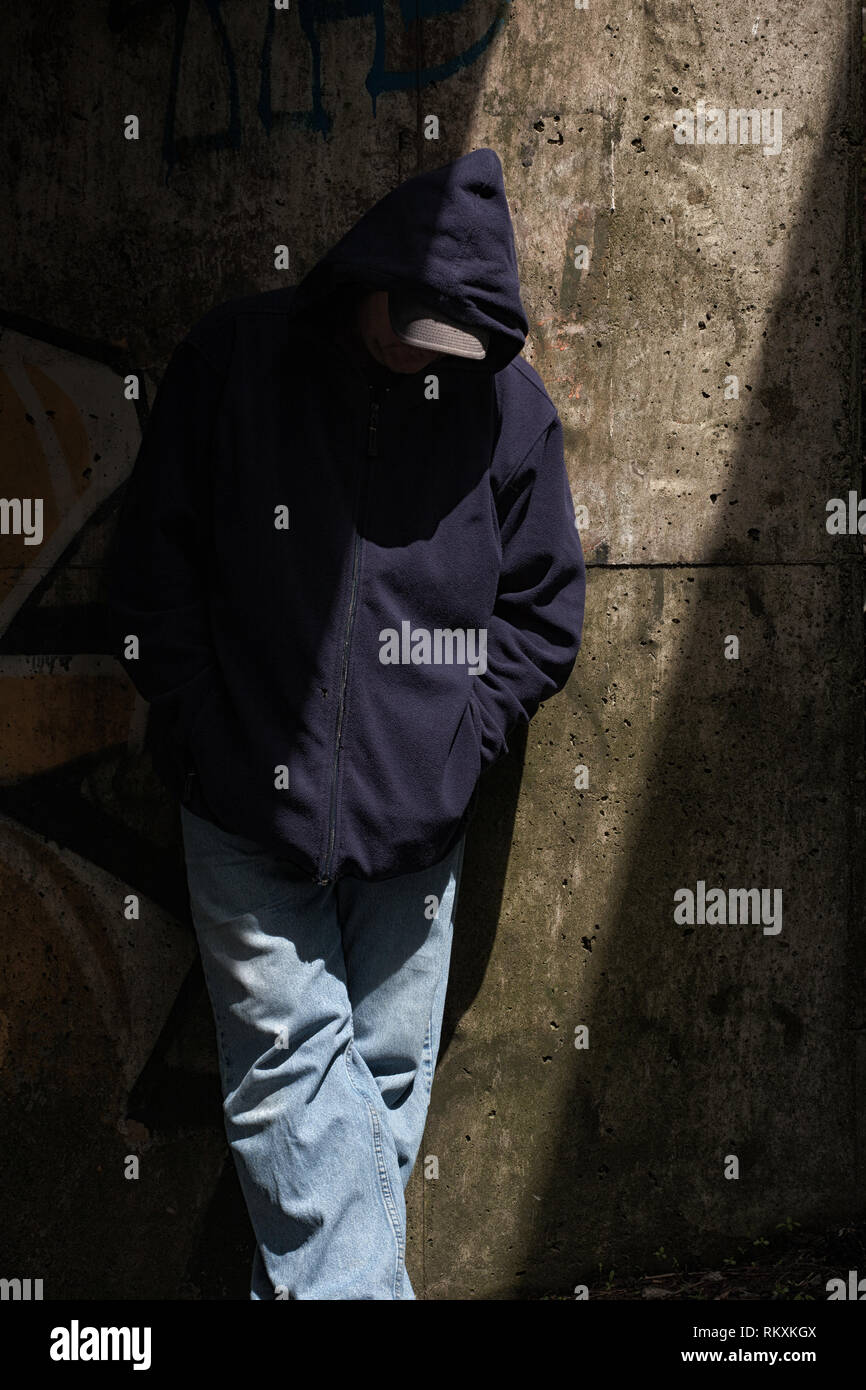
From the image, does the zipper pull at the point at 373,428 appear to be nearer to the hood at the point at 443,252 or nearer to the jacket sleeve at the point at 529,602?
the hood at the point at 443,252

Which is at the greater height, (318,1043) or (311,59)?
(311,59)

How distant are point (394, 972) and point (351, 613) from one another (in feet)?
3.15

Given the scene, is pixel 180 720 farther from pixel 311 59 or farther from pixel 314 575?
pixel 311 59

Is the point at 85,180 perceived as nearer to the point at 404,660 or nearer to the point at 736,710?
the point at 404,660

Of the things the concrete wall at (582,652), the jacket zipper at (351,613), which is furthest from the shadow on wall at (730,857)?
the jacket zipper at (351,613)

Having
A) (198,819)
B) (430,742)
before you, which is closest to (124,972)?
(198,819)

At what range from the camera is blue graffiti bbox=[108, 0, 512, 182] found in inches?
125

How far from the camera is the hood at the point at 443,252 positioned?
2.49 m

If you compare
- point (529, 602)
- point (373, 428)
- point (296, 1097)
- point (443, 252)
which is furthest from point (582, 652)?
point (296, 1097)

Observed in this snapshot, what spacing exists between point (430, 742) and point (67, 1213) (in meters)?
1.94

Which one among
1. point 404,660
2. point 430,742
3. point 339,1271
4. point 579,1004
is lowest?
point 339,1271

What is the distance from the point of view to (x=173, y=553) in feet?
8.93

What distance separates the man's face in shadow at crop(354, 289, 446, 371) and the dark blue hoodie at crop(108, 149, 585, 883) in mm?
39
